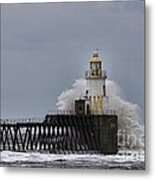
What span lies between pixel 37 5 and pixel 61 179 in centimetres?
66

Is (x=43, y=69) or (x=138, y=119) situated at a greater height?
(x=43, y=69)

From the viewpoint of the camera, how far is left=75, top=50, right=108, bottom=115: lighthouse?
2.06 metres

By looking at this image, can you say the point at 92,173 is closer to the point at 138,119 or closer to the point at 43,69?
the point at 138,119

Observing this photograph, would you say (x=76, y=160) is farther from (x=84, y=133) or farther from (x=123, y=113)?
(x=123, y=113)

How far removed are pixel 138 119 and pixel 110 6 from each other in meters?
0.42

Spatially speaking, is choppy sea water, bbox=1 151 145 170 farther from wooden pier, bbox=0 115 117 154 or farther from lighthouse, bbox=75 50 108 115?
lighthouse, bbox=75 50 108 115

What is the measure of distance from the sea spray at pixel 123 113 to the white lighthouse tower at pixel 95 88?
2 centimetres

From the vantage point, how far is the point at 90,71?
2070mm

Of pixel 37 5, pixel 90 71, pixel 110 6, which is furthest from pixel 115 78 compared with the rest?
pixel 37 5

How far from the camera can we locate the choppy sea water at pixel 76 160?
2030 millimetres

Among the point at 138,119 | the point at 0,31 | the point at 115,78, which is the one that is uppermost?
the point at 0,31

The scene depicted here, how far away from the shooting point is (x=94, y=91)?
207cm

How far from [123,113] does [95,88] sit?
138 millimetres

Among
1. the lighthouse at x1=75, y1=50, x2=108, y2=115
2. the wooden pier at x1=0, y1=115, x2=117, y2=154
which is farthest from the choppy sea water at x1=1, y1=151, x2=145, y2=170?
the lighthouse at x1=75, y1=50, x2=108, y2=115
